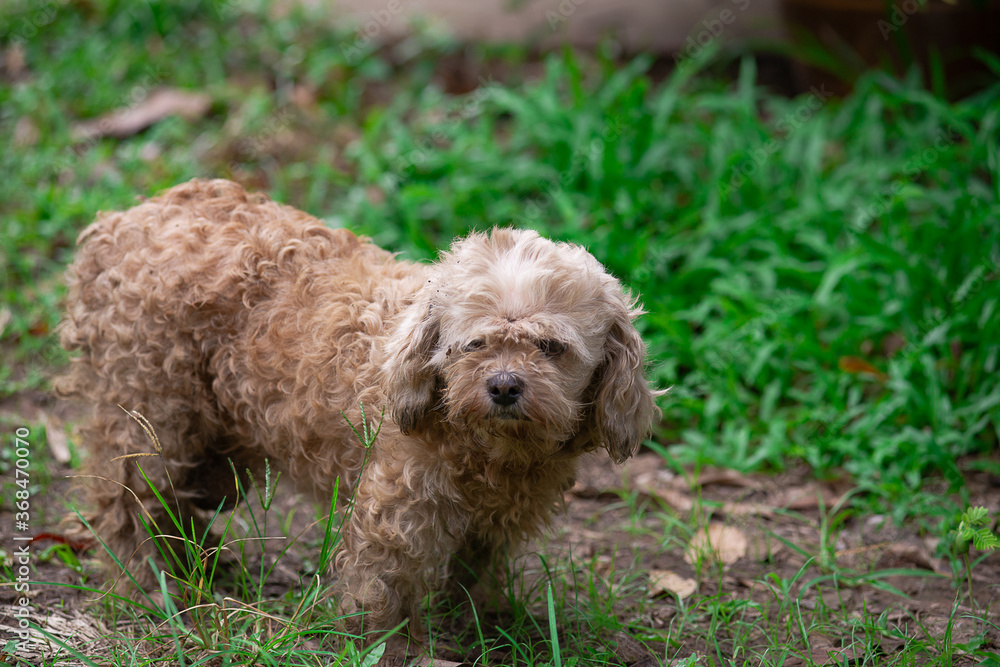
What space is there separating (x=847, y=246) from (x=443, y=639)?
12.1ft

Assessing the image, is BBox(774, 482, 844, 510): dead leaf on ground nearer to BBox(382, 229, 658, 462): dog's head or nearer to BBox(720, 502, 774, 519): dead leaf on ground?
BBox(720, 502, 774, 519): dead leaf on ground

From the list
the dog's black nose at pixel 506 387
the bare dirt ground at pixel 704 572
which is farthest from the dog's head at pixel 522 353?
the bare dirt ground at pixel 704 572

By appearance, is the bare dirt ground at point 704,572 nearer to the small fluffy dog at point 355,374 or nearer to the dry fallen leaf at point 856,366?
the small fluffy dog at point 355,374

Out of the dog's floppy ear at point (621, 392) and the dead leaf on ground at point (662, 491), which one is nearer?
the dog's floppy ear at point (621, 392)

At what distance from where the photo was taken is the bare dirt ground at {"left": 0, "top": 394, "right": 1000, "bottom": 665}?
3.46 metres

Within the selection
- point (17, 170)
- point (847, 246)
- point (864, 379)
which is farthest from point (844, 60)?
point (17, 170)

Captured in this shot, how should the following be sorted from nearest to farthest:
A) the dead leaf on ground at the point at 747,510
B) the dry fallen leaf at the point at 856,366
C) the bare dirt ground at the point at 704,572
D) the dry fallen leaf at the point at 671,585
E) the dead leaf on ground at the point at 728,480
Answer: the bare dirt ground at the point at 704,572 → the dry fallen leaf at the point at 671,585 → the dead leaf on ground at the point at 747,510 → the dead leaf on ground at the point at 728,480 → the dry fallen leaf at the point at 856,366

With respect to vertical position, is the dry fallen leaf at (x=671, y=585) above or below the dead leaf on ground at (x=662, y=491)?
above

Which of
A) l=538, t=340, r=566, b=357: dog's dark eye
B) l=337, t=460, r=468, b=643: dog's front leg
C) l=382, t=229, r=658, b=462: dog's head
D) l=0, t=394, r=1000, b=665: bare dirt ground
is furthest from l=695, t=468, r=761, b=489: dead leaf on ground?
l=538, t=340, r=566, b=357: dog's dark eye

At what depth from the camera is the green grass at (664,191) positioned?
4.86 metres

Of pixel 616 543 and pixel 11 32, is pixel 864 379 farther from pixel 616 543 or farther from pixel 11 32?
pixel 11 32

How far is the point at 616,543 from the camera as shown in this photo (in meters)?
4.29

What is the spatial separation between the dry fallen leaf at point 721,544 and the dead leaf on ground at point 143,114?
5.17m

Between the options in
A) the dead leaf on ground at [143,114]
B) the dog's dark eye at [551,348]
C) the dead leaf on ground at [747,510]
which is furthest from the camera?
the dead leaf on ground at [143,114]
